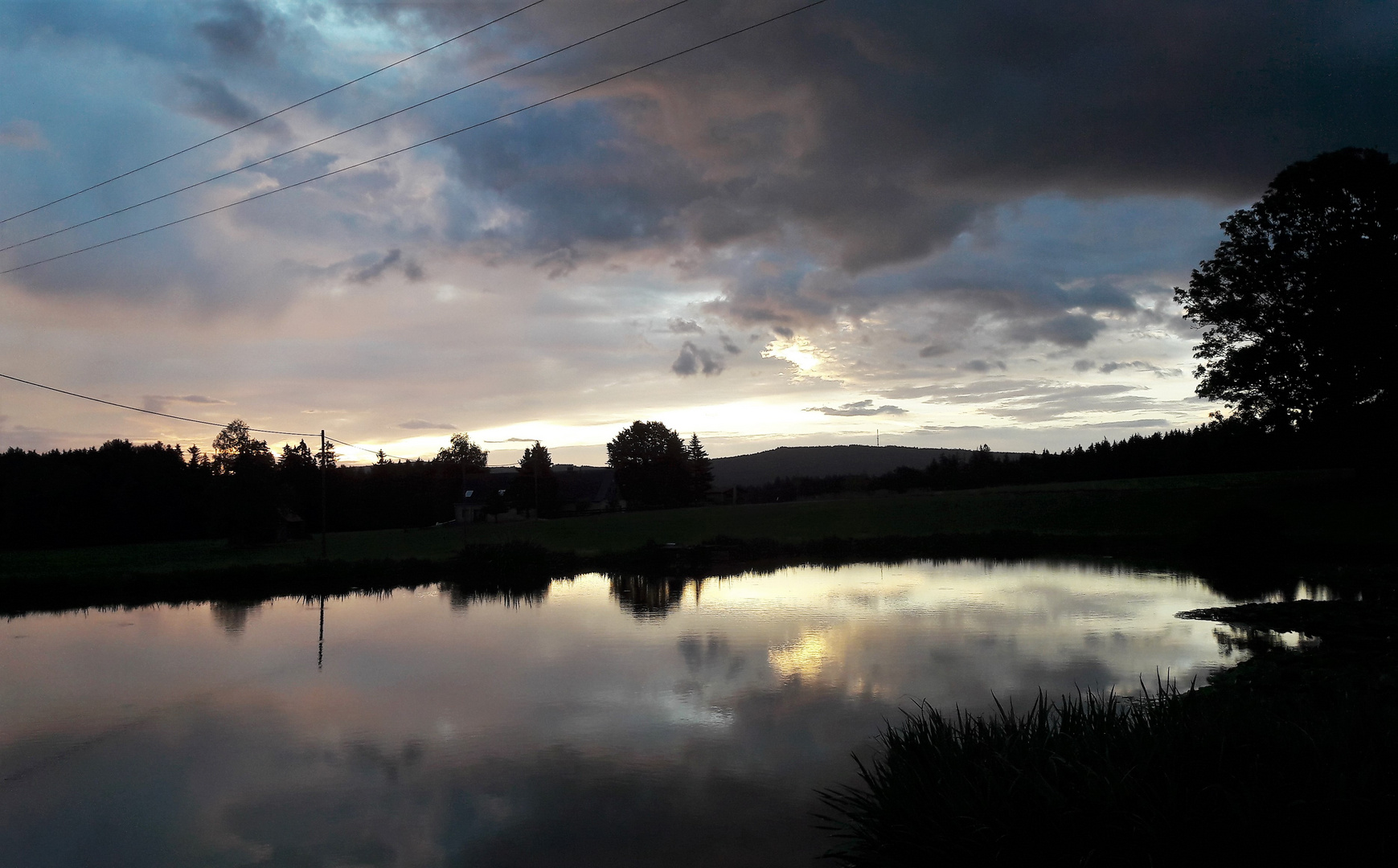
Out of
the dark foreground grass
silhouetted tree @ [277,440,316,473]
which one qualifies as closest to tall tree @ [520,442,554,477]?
silhouetted tree @ [277,440,316,473]

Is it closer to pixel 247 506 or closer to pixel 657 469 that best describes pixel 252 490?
pixel 247 506

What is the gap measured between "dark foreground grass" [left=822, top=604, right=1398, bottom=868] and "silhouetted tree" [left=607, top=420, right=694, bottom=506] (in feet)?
213

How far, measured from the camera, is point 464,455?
94750mm

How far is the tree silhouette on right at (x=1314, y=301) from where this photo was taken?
27.3 metres

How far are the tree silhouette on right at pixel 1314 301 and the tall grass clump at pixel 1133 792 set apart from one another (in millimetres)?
28454

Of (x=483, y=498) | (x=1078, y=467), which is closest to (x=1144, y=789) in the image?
(x=1078, y=467)

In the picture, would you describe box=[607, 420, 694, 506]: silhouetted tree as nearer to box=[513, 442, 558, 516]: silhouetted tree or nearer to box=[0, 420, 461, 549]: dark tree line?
box=[513, 442, 558, 516]: silhouetted tree

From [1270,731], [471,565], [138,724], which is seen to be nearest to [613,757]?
[1270,731]

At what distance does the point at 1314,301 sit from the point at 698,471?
51106 millimetres

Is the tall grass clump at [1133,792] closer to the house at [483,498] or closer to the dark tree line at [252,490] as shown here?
the dark tree line at [252,490]

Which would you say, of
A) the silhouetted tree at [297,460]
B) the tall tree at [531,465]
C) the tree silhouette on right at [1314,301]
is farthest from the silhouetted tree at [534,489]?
the tree silhouette on right at [1314,301]

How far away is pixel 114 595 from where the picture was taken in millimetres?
24547

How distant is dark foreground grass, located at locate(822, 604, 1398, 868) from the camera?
432cm

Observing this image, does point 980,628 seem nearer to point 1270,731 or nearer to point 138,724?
point 1270,731
